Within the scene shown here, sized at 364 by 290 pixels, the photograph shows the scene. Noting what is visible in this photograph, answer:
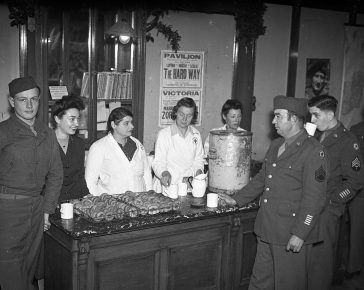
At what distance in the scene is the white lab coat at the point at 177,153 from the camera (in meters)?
5.38

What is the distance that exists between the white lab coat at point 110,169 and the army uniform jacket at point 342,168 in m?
1.84

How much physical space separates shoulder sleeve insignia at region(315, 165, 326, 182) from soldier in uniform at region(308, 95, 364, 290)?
70 cm

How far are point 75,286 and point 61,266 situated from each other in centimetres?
25

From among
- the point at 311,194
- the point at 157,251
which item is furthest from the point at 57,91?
the point at 311,194

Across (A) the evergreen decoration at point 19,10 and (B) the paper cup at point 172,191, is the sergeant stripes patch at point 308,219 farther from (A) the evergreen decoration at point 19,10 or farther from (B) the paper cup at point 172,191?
(A) the evergreen decoration at point 19,10

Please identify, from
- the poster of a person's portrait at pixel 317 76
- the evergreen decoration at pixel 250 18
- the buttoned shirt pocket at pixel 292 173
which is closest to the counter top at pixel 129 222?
the buttoned shirt pocket at pixel 292 173

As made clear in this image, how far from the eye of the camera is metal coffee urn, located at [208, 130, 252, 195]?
15.5ft

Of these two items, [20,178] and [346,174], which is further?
[346,174]

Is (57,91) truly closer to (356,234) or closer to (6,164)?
(6,164)

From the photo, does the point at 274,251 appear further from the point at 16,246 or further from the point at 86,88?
the point at 86,88

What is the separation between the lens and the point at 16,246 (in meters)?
3.96

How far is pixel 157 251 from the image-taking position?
4102 millimetres

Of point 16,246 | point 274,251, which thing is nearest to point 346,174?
point 274,251

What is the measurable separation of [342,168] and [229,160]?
104 centimetres
